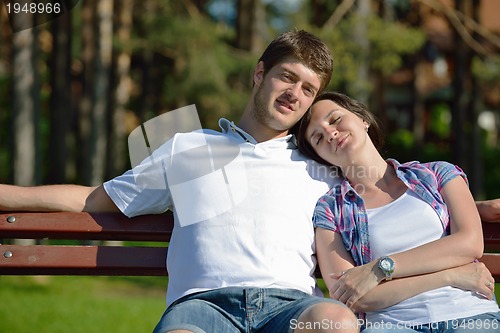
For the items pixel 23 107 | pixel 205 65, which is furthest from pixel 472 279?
pixel 205 65

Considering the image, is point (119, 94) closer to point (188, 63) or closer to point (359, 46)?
point (188, 63)

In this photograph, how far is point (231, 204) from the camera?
3.66m

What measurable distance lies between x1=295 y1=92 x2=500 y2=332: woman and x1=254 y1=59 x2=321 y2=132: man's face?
0.20 ft

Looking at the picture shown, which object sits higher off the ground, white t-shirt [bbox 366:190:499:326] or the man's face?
the man's face

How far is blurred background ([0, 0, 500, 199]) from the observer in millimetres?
15336

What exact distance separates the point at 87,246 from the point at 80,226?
0.40 feet

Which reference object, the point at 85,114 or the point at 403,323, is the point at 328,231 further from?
the point at 85,114

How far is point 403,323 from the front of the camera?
3479mm

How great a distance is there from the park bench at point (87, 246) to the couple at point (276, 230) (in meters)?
0.07

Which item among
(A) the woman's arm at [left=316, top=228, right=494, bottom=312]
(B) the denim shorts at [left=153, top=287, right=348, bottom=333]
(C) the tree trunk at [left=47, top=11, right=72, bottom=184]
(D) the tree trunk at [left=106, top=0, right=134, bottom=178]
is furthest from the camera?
(D) the tree trunk at [left=106, top=0, right=134, bottom=178]

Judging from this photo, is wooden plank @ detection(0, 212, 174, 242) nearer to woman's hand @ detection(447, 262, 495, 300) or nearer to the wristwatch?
the wristwatch

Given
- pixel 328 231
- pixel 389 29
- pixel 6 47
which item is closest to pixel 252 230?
pixel 328 231

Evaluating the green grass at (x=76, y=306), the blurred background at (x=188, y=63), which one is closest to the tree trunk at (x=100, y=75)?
the blurred background at (x=188, y=63)

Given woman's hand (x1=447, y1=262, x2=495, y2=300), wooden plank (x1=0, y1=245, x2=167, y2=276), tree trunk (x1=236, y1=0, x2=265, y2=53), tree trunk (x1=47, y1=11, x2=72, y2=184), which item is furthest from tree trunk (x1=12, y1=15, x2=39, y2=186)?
woman's hand (x1=447, y1=262, x2=495, y2=300)
